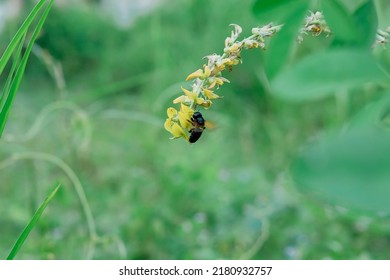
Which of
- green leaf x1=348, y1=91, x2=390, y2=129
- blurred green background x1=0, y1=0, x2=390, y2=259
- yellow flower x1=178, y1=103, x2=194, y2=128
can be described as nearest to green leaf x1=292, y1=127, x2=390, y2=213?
green leaf x1=348, y1=91, x2=390, y2=129

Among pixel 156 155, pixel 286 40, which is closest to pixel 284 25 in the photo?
pixel 286 40

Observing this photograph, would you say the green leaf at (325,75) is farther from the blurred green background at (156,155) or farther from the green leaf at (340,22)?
the blurred green background at (156,155)

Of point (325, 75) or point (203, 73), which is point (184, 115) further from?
point (325, 75)

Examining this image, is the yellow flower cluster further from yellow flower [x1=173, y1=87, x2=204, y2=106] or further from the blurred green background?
the blurred green background

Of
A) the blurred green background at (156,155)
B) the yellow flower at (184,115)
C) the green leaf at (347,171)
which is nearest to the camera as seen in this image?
the green leaf at (347,171)

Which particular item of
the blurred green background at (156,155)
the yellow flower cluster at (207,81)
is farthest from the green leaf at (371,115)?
the blurred green background at (156,155)
